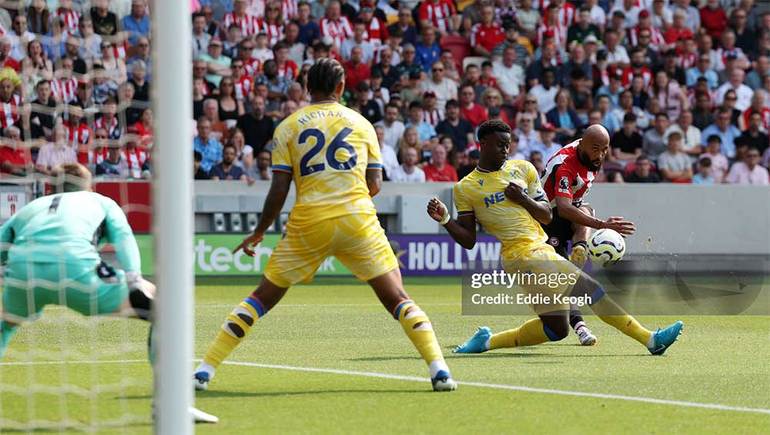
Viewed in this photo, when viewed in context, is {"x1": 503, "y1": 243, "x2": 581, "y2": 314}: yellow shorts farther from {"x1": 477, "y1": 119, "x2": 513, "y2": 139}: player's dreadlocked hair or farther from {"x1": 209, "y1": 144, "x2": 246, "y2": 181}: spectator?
{"x1": 209, "y1": 144, "x2": 246, "y2": 181}: spectator

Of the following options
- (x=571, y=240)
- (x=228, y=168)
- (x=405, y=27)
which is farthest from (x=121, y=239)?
(x=405, y=27)

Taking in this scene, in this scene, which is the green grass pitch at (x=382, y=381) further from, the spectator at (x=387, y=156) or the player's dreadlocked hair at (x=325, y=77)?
the spectator at (x=387, y=156)

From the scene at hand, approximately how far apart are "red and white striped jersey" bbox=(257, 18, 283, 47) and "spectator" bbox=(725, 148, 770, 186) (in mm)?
8157

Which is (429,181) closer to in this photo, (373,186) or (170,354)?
(373,186)

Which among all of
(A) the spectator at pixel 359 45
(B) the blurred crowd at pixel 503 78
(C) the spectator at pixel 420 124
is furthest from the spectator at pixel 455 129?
(A) the spectator at pixel 359 45

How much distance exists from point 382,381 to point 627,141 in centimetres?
1456

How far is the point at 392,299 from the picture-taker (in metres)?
8.50

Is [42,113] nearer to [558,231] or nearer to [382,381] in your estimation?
[382,381]

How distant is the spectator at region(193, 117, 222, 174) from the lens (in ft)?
65.7

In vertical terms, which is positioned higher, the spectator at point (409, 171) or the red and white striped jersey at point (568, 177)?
the red and white striped jersey at point (568, 177)

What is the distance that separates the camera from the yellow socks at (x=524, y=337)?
1088 cm

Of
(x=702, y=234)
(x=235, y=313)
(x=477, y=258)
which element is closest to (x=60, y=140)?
(x=235, y=313)

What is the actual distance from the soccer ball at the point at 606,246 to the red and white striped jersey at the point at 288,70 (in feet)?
35.9

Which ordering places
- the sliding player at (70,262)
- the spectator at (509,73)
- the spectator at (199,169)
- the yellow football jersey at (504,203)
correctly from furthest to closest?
the spectator at (509,73) → the spectator at (199,169) → the yellow football jersey at (504,203) → the sliding player at (70,262)
